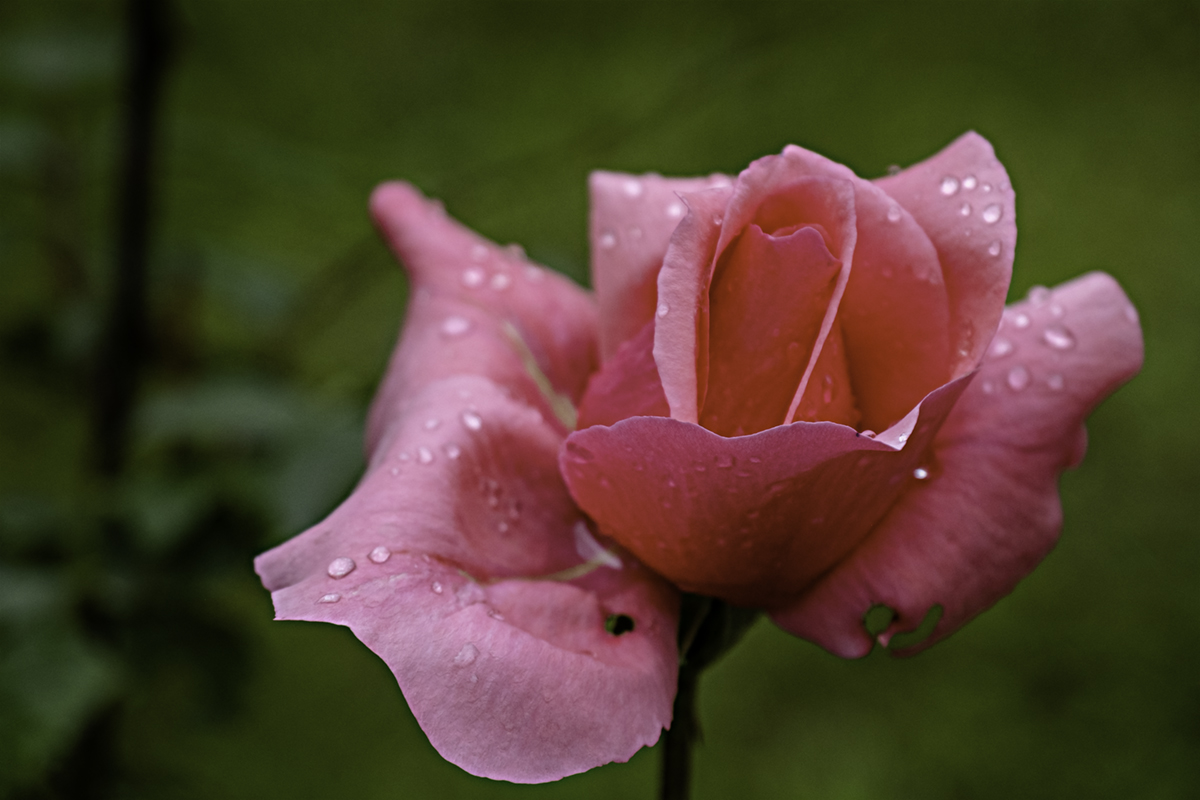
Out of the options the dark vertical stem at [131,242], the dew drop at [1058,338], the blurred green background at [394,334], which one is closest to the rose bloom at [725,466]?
the dew drop at [1058,338]

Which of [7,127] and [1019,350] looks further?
[7,127]

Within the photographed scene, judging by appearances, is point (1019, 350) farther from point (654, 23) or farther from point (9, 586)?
point (654, 23)

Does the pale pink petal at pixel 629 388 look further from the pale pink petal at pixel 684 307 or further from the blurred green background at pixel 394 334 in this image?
the blurred green background at pixel 394 334

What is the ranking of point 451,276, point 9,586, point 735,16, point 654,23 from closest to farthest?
point 451,276 → point 9,586 → point 735,16 → point 654,23

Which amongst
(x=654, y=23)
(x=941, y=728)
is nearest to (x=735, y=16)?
(x=654, y=23)

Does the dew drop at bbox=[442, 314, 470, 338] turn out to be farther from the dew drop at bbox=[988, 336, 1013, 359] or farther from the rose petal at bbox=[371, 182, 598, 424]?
the dew drop at bbox=[988, 336, 1013, 359]

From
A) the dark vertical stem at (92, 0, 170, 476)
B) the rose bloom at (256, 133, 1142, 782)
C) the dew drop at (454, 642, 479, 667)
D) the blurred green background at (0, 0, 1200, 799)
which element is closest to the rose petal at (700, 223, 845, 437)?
the rose bloom at (256, 133, 1142, 782)
